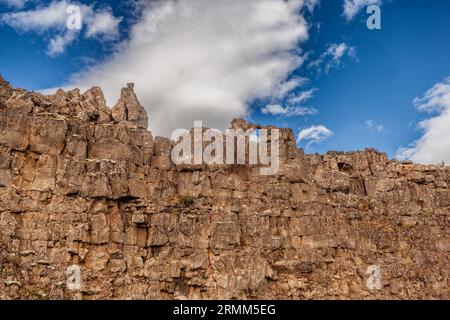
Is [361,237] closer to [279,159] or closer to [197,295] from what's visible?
[279,159]

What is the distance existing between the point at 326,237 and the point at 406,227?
1433 cm

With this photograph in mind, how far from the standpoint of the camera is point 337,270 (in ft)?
188

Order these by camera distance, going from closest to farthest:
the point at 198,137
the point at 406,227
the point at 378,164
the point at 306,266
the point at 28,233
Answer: the point at 28,233
the point at 306,266
the point at 198,137
the point at 406,227
the point at 378,164

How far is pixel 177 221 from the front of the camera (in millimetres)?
53625

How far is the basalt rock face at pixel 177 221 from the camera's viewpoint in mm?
47250

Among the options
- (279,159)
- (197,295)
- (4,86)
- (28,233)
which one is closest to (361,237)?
(279,159)

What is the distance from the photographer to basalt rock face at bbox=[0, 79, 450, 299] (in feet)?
155

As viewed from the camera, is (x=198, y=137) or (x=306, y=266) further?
(x=198, y=137)
